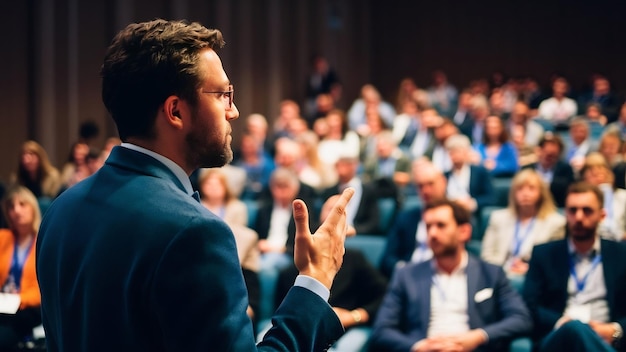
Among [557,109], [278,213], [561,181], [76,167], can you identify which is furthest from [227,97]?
[557,109]

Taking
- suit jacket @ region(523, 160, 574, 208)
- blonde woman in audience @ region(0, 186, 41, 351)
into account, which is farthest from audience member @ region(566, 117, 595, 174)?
blonde woman in audience @ region(0, 186, 41, 351)

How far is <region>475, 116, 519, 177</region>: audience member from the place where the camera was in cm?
702

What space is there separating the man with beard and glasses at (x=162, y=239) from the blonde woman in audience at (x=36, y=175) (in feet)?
16.9

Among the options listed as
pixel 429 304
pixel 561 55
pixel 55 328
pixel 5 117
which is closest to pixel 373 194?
pixel 429 304

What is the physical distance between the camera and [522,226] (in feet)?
15.5

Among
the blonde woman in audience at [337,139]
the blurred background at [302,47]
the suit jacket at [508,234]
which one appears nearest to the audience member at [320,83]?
the blurred background at [302,47]

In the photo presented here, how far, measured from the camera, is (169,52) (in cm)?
110

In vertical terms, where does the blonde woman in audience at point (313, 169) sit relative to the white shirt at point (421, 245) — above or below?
above

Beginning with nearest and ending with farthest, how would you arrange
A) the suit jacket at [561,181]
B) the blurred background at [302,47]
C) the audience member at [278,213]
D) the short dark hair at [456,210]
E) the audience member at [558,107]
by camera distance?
1. the short dark hair at [456,210]
2. the audience member at [278,213]
3. the suit jacket at [561,181]
4. the blurred background at [302,47]
5. the audience member at [558,107]

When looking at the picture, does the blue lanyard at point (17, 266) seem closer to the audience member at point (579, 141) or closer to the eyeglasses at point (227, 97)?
the eyeglasses at point (227, 97)

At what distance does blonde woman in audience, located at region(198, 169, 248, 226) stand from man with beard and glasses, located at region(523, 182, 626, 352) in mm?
2116

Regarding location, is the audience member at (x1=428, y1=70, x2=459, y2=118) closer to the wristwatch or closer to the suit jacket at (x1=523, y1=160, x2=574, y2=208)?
the suit jacket at (x1=523, y1=160, x2=574, y2=208)

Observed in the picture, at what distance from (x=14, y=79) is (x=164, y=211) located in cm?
684

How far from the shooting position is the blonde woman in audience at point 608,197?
4.68 meters
